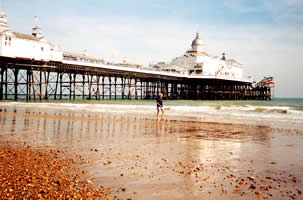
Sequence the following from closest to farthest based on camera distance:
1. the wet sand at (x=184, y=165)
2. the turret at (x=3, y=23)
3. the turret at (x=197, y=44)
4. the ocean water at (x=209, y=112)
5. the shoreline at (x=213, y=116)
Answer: the wet sand at (x=184, y=165), the shoreline at (x=213, y=116), the ocean water at (x=209, y=112), the turret at (x=3, y=23), the turret at (x=197, y=44)

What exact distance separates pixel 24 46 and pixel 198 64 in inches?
1826

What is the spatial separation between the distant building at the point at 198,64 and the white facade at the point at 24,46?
3465 centimetres

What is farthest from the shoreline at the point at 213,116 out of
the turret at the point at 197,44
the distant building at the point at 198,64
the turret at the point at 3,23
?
the turret at the point at 197,44

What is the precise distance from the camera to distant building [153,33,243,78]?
6844cm

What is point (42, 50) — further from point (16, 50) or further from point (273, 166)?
point (273, 166)

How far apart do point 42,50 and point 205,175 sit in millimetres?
33374

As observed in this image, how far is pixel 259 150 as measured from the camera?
6961mm

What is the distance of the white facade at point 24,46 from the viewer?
103 ft

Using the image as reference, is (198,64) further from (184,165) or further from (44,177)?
(44,177)

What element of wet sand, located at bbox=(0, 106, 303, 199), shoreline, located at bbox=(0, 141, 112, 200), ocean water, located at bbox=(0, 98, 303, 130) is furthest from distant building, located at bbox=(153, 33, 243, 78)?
shoreline, located at bbox=(0, 141, 112, 200)

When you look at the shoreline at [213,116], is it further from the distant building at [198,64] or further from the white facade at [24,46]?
the distant building at [198,64]

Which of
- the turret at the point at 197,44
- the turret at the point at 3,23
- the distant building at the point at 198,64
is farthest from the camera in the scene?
the turret at the point at 197,44

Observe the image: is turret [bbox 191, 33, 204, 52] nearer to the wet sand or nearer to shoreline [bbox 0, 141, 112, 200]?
the wet sand

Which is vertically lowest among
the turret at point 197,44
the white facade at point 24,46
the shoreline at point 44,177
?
the shoreline at point 44,177
